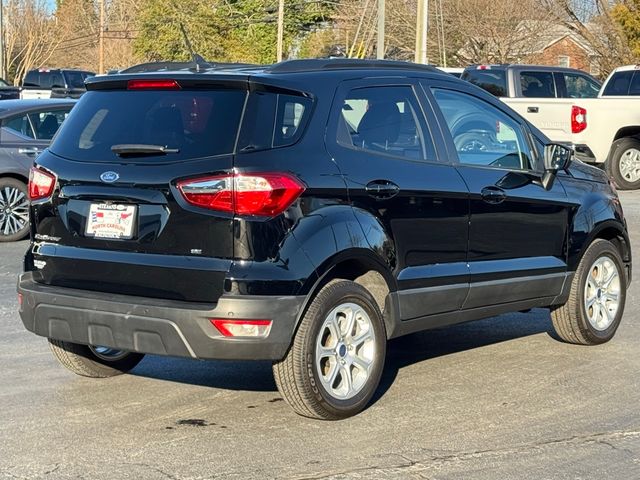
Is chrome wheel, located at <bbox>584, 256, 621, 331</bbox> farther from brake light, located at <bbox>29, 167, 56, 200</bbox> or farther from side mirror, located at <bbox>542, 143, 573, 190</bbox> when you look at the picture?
brake light, located at <bbox>29, 167, 56, 200</bbox>

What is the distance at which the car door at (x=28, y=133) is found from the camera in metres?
12.9

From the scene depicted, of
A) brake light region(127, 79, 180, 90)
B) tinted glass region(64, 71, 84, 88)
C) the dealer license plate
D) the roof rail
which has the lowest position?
the dealer license plate

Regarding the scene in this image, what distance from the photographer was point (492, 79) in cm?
2022

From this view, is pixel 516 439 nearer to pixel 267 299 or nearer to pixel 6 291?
pixel 267 299

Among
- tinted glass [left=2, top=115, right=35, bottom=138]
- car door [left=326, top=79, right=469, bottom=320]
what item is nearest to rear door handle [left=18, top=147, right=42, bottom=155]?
tinted glass [left=2, top=115, right=35, bottom=138]

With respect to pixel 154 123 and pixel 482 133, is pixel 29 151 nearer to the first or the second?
pixel 482 133

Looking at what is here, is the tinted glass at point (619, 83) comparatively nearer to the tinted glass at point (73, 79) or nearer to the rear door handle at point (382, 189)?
the rear door handle at point (382, 189)

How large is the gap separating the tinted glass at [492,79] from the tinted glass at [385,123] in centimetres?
1374

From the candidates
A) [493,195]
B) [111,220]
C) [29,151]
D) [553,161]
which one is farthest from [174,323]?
[29,151]

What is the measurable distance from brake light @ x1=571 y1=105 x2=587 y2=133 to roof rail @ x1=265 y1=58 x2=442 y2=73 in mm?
12410

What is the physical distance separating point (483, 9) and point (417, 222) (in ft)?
133

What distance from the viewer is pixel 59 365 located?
23.5 ft

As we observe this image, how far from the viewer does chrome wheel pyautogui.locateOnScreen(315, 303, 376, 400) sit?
5.82m

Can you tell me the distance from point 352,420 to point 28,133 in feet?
27.2
